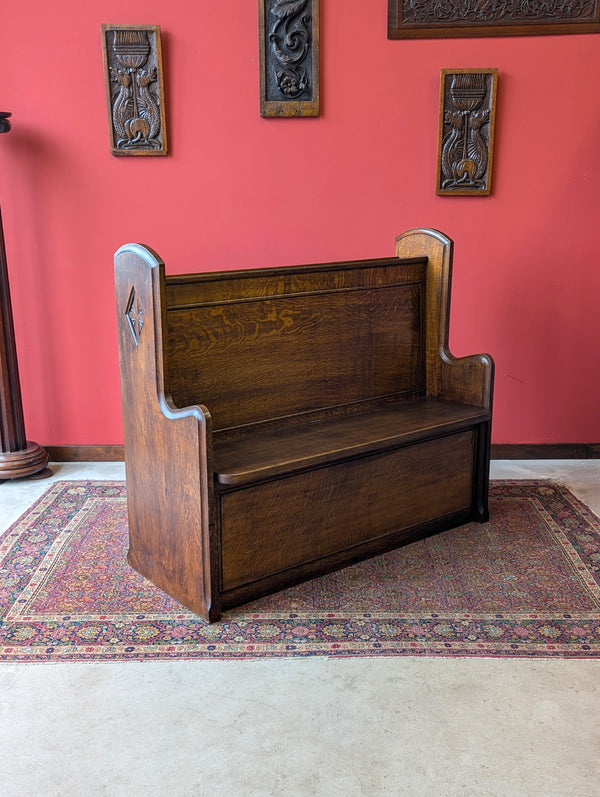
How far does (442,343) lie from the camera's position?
3.62 metres

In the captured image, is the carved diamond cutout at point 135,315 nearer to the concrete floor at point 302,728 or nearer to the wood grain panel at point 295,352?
the wood grain panel at point 295,352

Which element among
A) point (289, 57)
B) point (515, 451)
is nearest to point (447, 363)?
point (515, 451)

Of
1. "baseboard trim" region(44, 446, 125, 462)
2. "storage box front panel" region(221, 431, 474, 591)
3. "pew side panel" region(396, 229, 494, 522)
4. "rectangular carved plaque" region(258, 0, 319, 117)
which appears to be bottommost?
"baseboard trim" region(44, 446, 125, 462)

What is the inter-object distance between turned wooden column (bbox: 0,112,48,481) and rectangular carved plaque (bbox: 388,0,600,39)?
195cm

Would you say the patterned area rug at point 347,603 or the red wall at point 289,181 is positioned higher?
the red wall at point 289,181

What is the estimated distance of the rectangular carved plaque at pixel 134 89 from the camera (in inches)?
154

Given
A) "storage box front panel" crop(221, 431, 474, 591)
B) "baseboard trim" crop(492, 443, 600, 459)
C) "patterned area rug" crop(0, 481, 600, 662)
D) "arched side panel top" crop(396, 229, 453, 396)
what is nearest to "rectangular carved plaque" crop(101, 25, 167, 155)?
"arched side panel top" crop(396, 229, 453, 396)

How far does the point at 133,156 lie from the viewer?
4059 millimetres

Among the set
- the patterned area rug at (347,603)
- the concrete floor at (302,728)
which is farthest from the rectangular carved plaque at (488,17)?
the concrete floor at (302,728)

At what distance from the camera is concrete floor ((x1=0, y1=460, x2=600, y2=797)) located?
2.06 m

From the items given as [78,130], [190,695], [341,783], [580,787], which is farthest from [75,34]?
[580,787]

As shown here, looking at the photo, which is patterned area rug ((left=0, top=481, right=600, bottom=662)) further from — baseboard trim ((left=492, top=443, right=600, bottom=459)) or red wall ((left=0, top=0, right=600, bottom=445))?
red wall ((left=0, top=0, right=600, bottom=445))

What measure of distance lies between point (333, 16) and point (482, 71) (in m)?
0.75

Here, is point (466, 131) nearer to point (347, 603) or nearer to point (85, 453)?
point (347, 603)
